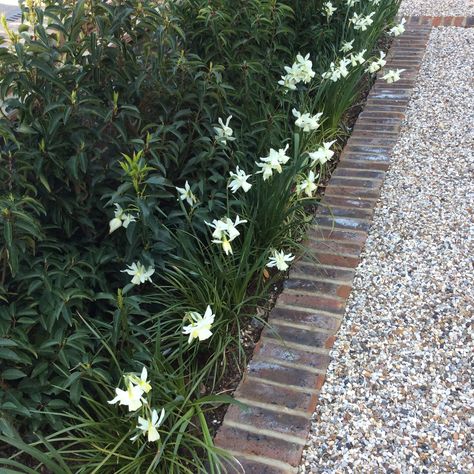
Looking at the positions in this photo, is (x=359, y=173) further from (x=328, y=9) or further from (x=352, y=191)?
(x=328, y=9)

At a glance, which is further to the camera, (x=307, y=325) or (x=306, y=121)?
(x=306, y=121)

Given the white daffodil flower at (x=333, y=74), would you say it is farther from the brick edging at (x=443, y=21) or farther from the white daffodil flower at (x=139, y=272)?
the brick edging at (x=443, y=21)

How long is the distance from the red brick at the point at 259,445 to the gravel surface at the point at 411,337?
0.17ft

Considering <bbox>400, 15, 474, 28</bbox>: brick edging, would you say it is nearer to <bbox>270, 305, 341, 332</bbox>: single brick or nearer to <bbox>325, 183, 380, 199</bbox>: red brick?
<bbox>325, 183, 380, 199</bbox>: red brick

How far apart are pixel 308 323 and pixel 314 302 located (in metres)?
0.13

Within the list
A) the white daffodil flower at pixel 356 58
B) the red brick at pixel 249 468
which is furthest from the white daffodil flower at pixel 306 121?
the red brick at pixel 249 468

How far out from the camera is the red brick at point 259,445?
1.70m

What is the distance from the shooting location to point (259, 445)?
5.70 feet

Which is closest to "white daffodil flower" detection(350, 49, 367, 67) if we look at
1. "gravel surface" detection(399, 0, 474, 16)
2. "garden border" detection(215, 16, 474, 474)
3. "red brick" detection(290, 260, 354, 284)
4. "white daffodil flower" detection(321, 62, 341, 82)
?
"white daffodil flower" detection(321, 62, 341, 82)

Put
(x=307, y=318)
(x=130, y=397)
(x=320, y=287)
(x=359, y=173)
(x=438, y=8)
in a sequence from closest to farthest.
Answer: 1. (x=130, y=397)
2. (x=307, y=318)
3. (x=320, y=287)
4. (x=359, y=173)
5. (x=438, y=8)

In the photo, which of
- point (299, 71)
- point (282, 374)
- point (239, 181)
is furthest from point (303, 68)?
point (282, 374)

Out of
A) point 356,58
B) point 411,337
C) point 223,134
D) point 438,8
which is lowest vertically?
point 438,8

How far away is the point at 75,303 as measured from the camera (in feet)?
5.76

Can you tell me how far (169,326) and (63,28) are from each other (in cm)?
118
